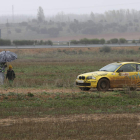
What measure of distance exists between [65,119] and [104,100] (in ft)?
12.0

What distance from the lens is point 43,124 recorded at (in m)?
8.17

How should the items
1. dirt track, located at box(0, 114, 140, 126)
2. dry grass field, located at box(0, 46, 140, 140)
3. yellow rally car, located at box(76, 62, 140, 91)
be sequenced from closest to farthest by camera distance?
dry grass field, located at box(0, 46, 140, 140) < dirt track, located at box(0, 114, 140, 126) < yellow rally car, located at box(76, 62, 140, 91)

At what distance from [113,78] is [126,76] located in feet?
2.20

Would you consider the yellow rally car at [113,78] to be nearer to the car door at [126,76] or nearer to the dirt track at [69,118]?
the car door at [126,76]

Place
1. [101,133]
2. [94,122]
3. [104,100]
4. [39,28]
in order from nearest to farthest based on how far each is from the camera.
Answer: [101,133]
[94,122]
[104,100]
[39,28]

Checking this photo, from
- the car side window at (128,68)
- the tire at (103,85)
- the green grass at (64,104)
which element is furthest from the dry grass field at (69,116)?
the car side window at (128,68)

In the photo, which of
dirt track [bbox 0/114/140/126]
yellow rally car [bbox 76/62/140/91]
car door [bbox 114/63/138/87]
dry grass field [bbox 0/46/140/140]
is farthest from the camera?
car door [bbox 114/63/138/87]

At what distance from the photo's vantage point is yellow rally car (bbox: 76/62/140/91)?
14.8m

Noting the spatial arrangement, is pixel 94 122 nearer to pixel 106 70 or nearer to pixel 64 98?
pixel 64 98

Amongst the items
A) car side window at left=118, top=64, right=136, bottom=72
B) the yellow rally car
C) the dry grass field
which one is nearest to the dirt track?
the dry grass field

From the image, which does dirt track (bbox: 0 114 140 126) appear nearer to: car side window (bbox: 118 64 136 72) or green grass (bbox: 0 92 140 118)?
green grass (bbox: 0 92 140 118)

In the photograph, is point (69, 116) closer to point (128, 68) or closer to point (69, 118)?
point (69, 118)

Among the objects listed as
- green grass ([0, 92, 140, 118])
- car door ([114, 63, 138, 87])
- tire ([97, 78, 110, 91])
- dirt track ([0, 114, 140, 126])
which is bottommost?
dirt track ([0, 114, 140, 126])

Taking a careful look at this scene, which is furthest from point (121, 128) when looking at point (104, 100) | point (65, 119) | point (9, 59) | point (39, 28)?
point (39, 28)
